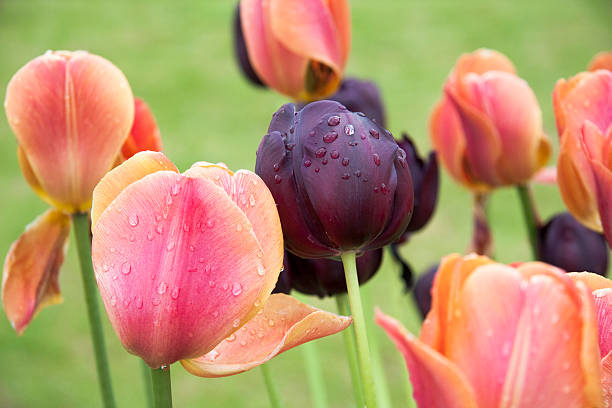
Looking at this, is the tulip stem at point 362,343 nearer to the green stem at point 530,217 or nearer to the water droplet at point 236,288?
the water droplet at point 236,288

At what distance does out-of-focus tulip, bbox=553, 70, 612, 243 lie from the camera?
0.31 m

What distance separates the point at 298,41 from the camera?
525mm

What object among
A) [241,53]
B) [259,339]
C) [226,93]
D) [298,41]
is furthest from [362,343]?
[226,93]

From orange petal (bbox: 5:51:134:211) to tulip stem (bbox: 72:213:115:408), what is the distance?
0.02 m

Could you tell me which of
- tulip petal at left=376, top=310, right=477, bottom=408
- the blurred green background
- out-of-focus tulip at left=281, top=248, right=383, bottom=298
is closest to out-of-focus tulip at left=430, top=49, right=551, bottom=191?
out-of-focus tulip at left=281, top=248, right=383, bottom=298

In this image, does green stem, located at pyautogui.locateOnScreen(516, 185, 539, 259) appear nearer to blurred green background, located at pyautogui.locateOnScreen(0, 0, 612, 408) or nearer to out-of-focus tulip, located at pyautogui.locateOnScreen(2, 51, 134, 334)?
out-of-focus tulip, located at pyautogui.locateOnScreen(2, 51, 134, 334)

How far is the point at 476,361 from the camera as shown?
23 cm

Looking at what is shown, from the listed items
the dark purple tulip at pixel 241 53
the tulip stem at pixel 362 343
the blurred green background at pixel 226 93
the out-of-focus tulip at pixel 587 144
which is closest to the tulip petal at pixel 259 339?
the tulip stem at pixel 362 343

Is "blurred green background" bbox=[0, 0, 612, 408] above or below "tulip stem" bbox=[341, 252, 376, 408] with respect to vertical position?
below

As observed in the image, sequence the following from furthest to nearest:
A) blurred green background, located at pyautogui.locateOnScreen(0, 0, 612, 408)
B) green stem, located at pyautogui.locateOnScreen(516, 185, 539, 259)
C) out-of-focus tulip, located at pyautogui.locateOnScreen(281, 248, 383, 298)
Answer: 1. blurred green background, located at pyautogui.locateOnScreen(0, 0, 612, 408)
2. green stem, located at pyautogui.locateOnScreen(516, 185, 539, 259)
3. out-of-focus tulip, located at pyautogui.locateOnScreen(281, 248, 383, 298)

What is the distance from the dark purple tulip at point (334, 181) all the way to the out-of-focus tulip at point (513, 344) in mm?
56

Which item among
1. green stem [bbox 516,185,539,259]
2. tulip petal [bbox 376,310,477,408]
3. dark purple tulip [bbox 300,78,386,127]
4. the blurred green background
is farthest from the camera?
the blurred green background

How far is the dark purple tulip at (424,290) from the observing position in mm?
502

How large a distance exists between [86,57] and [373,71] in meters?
2.83
